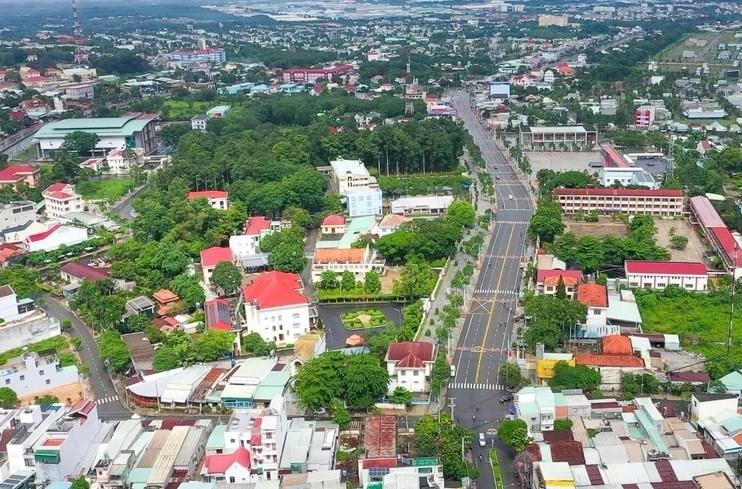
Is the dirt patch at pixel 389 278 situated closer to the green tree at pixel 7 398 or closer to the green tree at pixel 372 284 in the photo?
the green tree at pixel 372 284

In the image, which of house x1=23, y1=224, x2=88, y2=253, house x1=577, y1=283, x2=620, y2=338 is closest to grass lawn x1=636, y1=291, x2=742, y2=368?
house x1=577, y1=283, x2=620, y2=338

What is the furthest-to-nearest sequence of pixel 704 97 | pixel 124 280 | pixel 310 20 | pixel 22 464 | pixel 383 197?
pixel 310 20 < pixel 704 97 < pixel 383 197 < pixel 124 280 < pixel 22 464

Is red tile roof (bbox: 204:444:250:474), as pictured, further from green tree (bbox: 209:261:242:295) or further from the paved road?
green tree (bbox: 209:261:242:295)

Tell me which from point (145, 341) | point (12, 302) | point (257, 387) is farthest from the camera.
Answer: point (12, 302)

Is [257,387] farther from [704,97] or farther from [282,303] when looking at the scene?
[704,97]

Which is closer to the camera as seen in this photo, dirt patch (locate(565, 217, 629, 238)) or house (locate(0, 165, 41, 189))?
dirt patch (locate(565, 217, 629, 238))

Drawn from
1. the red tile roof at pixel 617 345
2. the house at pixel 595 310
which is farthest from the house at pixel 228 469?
the house at pixel 595 310

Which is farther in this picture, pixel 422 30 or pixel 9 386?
pixel 422 30

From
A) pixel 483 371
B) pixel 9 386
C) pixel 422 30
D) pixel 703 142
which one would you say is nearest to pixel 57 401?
pixel 9 386
